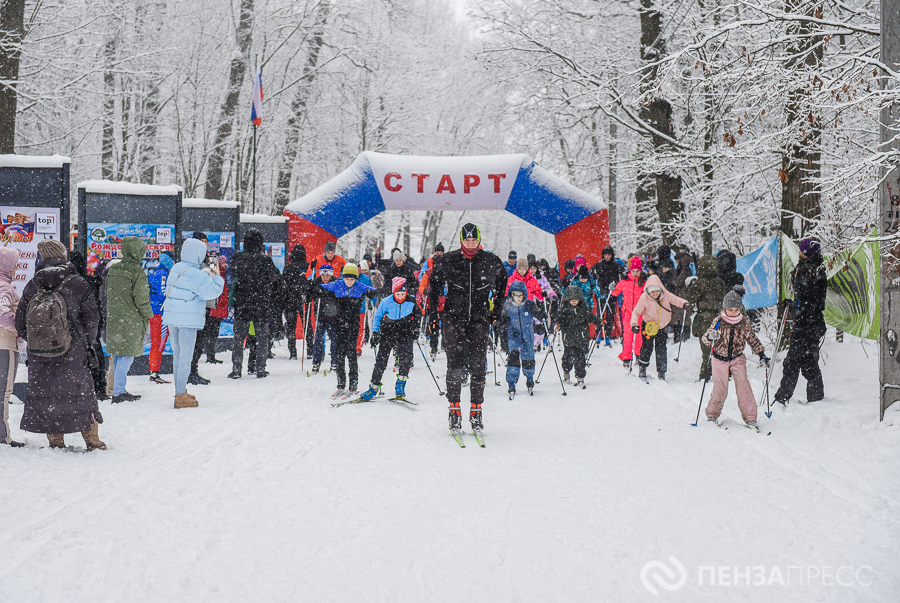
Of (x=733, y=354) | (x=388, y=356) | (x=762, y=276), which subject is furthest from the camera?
(x=762, y=276)

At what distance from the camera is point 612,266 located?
1485cm

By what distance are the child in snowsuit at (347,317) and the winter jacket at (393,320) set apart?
12.2 inches

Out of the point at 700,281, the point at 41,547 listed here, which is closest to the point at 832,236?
the point at 700,281

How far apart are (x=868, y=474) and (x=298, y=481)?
445 cm

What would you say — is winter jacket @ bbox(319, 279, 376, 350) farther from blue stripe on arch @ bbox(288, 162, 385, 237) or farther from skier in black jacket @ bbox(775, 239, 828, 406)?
skier in black jacket @ bbox(775, 239, 828, 406)

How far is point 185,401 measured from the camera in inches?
328

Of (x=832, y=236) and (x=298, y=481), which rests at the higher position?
(x=832, y=236)

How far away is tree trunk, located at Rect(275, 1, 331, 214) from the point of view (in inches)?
957

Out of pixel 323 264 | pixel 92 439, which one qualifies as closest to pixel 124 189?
pixel 323 264

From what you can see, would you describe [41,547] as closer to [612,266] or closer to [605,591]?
[605,591]

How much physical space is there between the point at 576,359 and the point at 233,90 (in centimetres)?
1275

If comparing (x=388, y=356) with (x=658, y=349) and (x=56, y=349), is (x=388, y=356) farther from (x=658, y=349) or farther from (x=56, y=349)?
(x=658, y=349)

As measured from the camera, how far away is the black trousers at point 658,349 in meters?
11.2

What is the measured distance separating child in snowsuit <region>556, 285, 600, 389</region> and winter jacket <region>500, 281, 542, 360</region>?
903 millimetres
